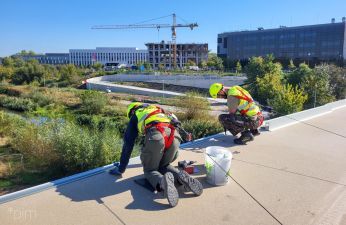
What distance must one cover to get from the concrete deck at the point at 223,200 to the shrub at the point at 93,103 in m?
21.7

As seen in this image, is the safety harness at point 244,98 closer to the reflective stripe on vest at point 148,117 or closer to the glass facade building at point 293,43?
the reflective stripe on vest at point 148,117

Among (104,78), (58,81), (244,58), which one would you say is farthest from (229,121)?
(244,58)

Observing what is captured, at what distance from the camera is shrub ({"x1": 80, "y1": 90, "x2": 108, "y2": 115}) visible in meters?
26.2

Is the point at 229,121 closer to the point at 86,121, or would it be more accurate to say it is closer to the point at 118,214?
the point at 118,214

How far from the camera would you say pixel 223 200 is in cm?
386

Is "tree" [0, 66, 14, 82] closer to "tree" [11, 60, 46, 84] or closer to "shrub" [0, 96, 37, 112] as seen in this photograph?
"tree" [11, 60, 46, 84]

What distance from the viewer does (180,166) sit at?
4.71m

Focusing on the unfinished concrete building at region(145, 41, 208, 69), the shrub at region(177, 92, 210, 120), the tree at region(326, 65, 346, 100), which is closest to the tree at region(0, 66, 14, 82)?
the shrub at region(177, 92, 210, 120)

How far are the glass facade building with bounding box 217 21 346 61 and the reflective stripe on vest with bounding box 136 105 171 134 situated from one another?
72.6 meters

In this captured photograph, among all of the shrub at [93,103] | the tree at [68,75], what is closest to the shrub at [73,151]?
the shrub at [93,103]

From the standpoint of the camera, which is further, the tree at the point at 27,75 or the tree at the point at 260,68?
the tree at the point at 27,75

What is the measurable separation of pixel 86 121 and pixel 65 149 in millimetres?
16216

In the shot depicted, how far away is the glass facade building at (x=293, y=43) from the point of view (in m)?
69.0

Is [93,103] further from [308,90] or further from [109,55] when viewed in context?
[109,55]
